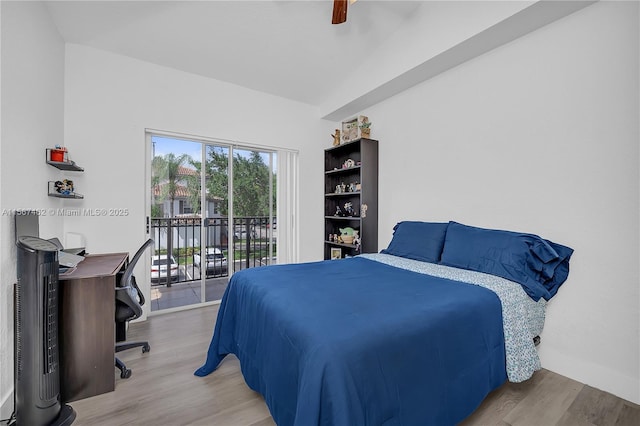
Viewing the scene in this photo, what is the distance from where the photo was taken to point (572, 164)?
200cm

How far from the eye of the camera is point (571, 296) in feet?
6.58

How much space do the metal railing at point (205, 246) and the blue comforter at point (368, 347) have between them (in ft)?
6.01

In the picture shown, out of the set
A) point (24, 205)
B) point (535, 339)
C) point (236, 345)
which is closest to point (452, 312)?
point (535, 339)

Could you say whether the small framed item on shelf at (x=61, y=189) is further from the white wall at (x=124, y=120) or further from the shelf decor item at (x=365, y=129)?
the shelf decor item at (x=365, y=129)

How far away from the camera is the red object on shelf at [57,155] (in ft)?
7.35

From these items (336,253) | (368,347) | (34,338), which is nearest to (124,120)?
(34,338)

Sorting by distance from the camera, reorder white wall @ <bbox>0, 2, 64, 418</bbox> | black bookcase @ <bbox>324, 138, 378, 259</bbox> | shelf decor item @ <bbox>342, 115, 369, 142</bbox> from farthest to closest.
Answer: shelf decor item @ <bbox>342, 115, 369, 142</bbox>, black bookcase @ <bbox>324, 138, 378, 259</bbox>, white wall @ <bbox>0, 2, 64, 418</bbox>

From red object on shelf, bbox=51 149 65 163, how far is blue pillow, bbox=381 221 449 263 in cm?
307

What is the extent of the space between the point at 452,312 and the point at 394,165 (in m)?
2.33

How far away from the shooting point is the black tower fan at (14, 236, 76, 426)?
4.87 feet

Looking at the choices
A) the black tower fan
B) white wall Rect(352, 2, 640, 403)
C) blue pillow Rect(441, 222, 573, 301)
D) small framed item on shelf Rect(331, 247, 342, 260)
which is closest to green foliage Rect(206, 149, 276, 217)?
small framed item on shelf Rect(331, 247, 342, 260)

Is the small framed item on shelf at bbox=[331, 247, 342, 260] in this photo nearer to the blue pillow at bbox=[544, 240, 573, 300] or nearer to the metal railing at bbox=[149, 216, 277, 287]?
the metal railing at bbox=[149, 216, 277, 287]

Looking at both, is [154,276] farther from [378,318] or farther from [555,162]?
[555,162]

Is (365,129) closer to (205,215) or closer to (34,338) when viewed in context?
(205,215)
